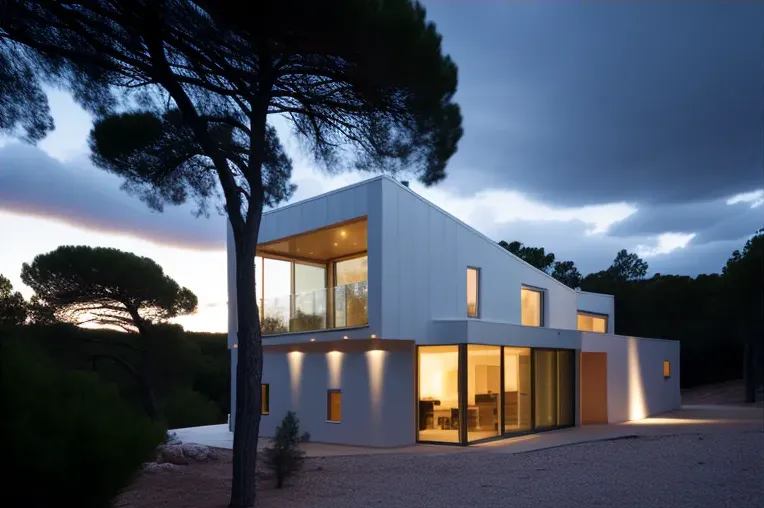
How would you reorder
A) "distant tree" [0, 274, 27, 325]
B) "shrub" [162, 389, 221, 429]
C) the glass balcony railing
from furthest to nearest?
"shrub" [162, 389, 221, 429], "distant tree" [0, 274, 27, 325], the glass balcony railing

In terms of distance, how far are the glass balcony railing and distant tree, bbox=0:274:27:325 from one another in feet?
28.5

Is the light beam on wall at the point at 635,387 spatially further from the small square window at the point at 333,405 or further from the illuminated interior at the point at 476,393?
the small square window at the point at 333,405

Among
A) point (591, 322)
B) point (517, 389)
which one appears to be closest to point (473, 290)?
point (517, 389)

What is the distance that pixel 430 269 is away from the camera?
48.0 ft

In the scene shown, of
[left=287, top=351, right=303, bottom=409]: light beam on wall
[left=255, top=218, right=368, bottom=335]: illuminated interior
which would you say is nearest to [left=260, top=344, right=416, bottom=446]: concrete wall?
[left=287, top=351, right=303, bottom=409]: light beam on wall

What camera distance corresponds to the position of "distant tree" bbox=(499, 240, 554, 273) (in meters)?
41.7

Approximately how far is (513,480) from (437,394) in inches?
189

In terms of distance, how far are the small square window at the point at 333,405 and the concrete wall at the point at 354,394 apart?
0.34 ft

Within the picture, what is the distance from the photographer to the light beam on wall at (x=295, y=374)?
53.6ft

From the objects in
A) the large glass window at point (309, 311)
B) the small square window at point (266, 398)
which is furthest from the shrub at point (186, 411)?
the large glass window at point (309, 311)

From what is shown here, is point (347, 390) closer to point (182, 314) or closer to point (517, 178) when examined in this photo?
point (517, 178)

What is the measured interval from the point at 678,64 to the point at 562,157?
4.92 meters

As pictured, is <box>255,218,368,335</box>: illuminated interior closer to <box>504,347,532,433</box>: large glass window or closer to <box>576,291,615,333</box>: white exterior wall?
<box>504,347,532,433</box>: large glass window

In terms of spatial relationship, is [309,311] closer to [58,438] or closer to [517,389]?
[517,389]
